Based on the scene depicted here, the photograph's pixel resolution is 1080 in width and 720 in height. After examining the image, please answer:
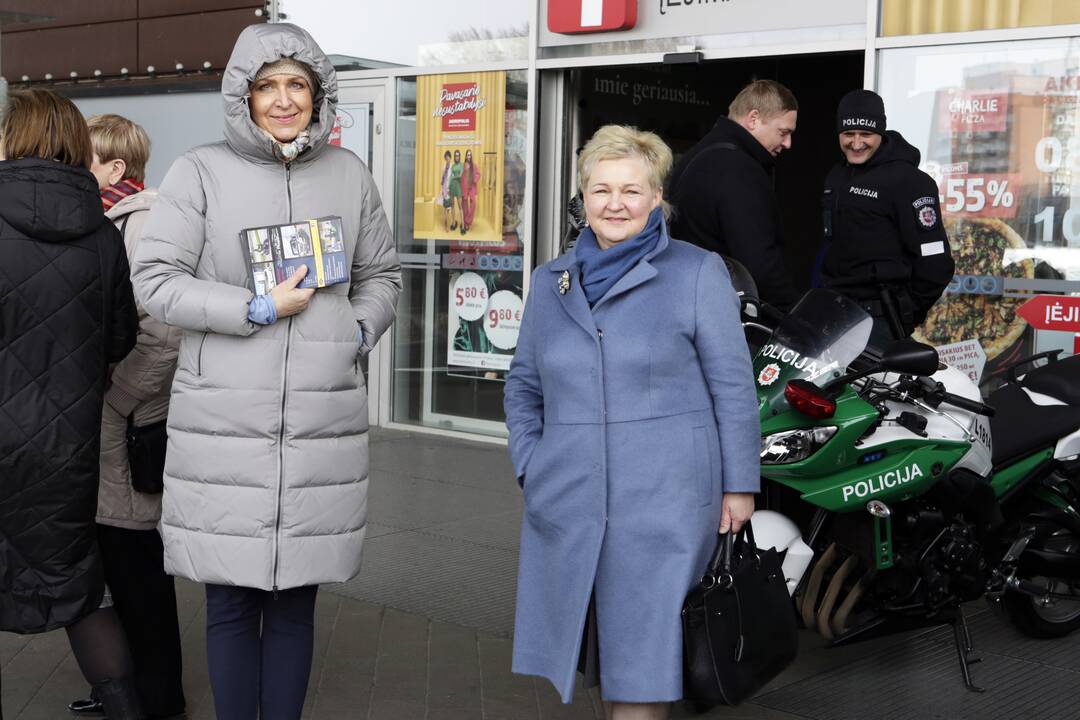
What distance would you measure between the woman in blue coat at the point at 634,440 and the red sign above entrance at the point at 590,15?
5425mm

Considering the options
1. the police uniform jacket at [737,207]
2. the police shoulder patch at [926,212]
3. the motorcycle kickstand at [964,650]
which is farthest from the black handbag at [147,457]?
the police shoulder patch at [926,212]

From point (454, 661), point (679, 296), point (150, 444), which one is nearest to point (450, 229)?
point (454, 661)

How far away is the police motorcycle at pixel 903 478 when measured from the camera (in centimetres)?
429

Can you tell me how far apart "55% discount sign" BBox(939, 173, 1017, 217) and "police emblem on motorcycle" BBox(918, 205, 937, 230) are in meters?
1.38

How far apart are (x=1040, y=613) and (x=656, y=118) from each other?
20.7 feet

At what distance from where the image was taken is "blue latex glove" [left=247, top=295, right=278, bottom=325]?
3512 millimetres

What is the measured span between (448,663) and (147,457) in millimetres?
1417

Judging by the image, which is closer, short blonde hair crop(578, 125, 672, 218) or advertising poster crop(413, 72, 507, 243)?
short blonde hair crop(578, 125, 672, 218)

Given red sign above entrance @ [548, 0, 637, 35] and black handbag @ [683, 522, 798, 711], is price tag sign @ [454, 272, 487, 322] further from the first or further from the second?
black handbag @ [683, 522, 798, 711]

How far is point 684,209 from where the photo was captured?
5668 mm

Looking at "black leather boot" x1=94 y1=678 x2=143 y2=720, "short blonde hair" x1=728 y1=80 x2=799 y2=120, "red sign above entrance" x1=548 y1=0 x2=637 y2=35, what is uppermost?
"red sign above entrance" x1=548 y1=0 x2=637 y2=35

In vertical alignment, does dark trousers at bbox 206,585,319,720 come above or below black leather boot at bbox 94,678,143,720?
above

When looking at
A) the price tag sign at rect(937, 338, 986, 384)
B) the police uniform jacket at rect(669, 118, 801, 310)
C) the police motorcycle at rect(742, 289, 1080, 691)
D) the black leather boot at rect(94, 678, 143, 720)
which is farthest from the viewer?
the price tag sign at rect(937, 338, 986, 384)

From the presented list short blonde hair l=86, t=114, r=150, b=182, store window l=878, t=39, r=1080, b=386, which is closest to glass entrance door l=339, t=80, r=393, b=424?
store window l=878, t=39, r=1080, b=386
